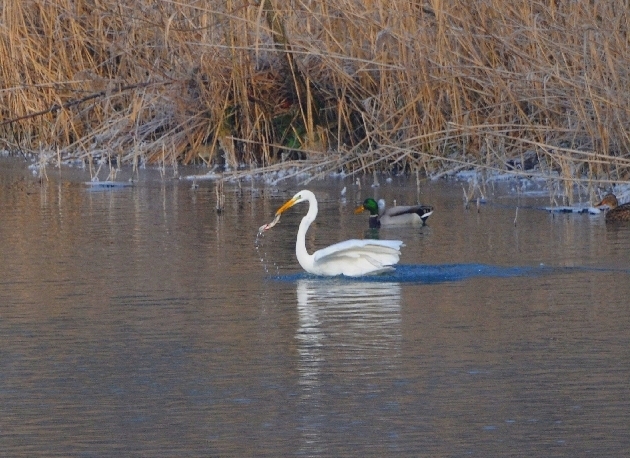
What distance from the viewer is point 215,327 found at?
6406mm

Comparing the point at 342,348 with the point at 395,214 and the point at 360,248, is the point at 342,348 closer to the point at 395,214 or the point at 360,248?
the point at 360,248

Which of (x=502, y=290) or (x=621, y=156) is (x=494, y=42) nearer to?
(x=621, y=156)

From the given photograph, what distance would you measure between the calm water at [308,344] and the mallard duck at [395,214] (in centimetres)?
36

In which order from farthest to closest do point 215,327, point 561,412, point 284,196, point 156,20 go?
1. point 156,20
2. point 284,196
3. point 215,327
4. point 561,412

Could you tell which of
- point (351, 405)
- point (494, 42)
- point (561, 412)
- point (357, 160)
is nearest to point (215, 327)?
point (351, 405)

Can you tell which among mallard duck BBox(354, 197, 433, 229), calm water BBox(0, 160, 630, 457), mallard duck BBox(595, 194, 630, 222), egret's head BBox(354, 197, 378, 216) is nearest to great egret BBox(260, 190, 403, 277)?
calm water BBox(0, 160, 630, 457)

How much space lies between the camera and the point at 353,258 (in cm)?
810

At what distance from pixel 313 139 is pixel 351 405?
34.0 ft

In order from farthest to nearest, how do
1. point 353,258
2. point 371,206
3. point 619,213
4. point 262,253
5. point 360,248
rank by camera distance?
point 371,206 < point 619,213 < point 262,253 < point 353,258 < point 360,248

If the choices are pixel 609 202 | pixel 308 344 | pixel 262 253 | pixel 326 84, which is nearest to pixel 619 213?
pixel 609 202

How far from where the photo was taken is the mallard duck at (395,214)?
1084cm

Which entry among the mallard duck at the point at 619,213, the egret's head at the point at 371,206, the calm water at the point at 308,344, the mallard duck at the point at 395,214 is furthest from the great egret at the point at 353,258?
A: the egret's head at the point at 371,206

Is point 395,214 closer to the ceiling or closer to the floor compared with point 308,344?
closer to the ceiling

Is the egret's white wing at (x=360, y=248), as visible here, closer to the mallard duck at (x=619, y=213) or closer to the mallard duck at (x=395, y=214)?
the mallard duck at (x=395, y=214)
